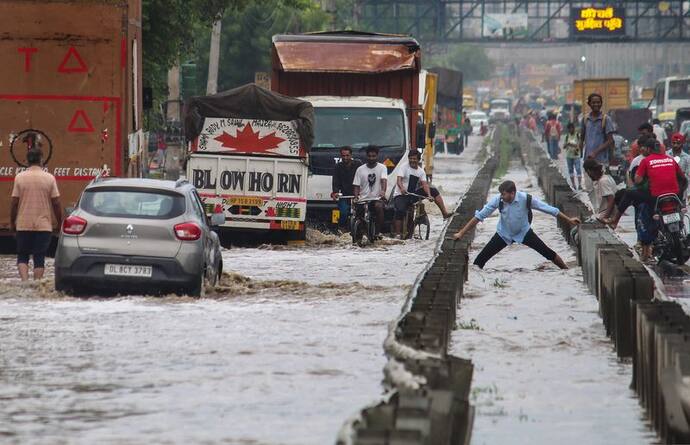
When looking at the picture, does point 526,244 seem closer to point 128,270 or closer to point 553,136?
point 128,270

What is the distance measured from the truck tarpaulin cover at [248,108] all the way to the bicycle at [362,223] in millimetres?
1161

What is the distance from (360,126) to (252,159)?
3.33 m

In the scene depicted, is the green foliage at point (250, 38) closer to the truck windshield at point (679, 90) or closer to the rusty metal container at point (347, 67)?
the truck windshield at point (679, 90)

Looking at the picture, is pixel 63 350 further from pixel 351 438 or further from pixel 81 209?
pixel 351 438

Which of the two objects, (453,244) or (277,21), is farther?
(277,21)

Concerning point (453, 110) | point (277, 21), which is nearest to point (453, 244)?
point (277, 21)

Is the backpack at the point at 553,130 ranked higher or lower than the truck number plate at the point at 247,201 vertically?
lower

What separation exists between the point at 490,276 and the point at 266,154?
5.55 meters

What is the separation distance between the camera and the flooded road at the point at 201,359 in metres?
10.9

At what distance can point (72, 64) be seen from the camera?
23031 millimetres

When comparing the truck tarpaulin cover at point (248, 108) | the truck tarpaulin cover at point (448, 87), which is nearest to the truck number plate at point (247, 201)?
the truck tarpaulin cover at point (248, 108)

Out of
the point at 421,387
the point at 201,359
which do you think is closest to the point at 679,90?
the point at 201,359

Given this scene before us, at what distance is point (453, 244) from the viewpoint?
20984 mm

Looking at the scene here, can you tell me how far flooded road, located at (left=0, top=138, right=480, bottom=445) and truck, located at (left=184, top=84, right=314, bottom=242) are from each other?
363 centimetres
